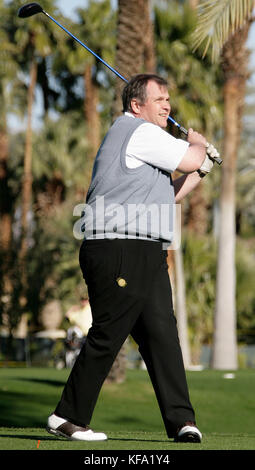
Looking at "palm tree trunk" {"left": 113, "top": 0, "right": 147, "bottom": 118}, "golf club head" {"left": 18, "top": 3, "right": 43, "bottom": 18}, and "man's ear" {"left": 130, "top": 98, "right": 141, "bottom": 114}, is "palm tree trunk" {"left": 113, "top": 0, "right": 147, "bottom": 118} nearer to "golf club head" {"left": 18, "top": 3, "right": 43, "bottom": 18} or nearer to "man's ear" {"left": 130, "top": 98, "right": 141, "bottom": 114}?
"golf club head" {"left": 18, "top": 3, "right": 43, "bottom": 18}

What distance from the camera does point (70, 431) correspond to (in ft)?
15.8

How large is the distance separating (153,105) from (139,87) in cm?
12

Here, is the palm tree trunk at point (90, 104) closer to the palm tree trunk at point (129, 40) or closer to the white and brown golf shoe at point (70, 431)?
the palm tree trunk at point (129, 40)

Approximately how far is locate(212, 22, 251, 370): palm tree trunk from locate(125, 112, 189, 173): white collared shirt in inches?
622

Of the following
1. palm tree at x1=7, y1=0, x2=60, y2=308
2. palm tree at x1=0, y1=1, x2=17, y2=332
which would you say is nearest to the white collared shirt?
palm tree at x1=7, y1=0, x2=60, y2=308

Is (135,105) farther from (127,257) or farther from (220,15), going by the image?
(220,15)

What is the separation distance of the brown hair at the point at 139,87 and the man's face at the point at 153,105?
0.02m

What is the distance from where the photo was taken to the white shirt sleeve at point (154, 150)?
480cm

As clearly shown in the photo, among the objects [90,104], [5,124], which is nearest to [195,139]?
[90,104]

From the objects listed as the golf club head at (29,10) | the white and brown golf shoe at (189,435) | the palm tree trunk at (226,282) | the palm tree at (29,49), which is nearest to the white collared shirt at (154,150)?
the white and brown golf shoe at (189,435)

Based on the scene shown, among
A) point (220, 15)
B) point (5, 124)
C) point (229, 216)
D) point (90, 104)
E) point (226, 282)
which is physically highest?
point (90, 104)

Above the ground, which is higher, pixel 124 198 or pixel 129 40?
pixel 129 40
